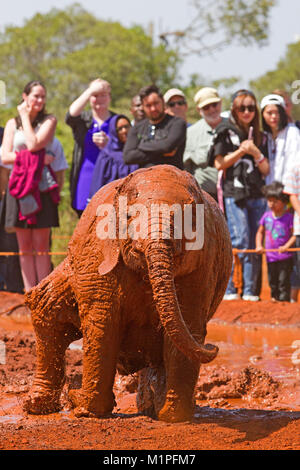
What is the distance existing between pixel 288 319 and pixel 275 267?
102cm

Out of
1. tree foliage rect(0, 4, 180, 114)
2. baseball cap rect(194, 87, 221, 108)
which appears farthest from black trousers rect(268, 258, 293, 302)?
tree foliage rect(0, 4, 180, 114)

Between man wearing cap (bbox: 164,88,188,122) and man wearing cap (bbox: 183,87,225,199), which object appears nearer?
man wearing cap (bbox: 183,87,225,199)

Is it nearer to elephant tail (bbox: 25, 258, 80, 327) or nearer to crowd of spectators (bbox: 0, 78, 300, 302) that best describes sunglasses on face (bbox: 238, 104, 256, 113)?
crowd of spectators (bbox: 0, 78, 300, 302)

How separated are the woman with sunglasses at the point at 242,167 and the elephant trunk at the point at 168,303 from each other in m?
6.60

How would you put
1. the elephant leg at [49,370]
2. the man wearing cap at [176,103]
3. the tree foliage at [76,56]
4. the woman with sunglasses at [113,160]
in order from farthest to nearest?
the tree foliage at [76,56] → the man wearing cap at [176,103] → the woman with sunglasses at [113,160] → the elephant leg at [49,370]

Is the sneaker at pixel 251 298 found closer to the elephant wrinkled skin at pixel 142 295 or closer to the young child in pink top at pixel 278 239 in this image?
the young child in pink top at pixel 278 239

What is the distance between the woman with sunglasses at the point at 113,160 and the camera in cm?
1107

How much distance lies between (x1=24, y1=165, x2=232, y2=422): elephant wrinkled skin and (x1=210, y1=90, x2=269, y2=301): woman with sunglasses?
5.54m

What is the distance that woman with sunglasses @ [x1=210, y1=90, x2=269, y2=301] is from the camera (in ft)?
36.9

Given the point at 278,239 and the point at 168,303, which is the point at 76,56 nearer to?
the point at 278,239

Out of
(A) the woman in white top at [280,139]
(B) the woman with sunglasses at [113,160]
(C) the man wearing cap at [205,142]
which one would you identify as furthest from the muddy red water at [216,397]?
(B) the woman with sunglasses at [113,160]

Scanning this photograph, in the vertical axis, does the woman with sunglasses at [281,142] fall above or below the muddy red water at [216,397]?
above

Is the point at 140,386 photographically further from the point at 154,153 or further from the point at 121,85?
the point at 121,85
